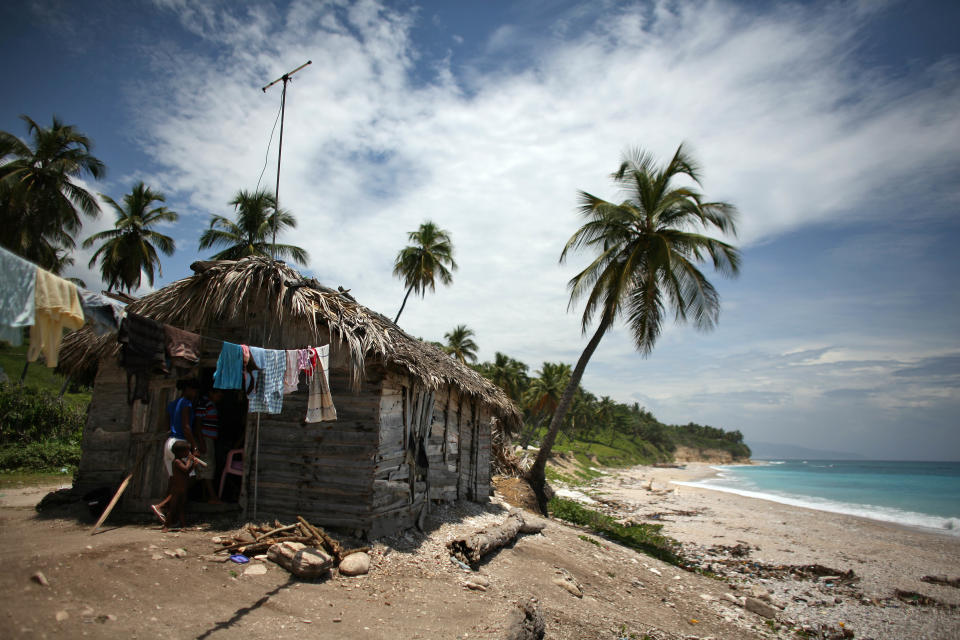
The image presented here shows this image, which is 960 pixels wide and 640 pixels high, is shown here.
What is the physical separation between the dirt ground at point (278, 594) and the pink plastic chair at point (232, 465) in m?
0.84

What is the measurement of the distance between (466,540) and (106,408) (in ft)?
20.8

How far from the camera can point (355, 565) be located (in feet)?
20.6

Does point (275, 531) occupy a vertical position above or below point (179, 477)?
Answer: below

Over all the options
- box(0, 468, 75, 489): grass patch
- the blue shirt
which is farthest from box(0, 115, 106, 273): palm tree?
the blue shirt

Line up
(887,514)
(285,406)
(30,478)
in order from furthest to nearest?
(887,514) < (30,478) < (285,406)

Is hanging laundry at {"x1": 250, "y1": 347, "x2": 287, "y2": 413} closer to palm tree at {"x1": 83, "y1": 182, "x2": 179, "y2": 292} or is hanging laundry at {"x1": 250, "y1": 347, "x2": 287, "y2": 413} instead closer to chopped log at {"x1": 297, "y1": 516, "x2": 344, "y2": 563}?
chopped log at {"x1": 297, "y1": 516, "x2": 344, "y2": 563}

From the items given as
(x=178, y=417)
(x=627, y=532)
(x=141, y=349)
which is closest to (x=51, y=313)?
(x=141, y=349)

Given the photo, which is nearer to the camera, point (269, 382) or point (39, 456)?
point (269, 382)

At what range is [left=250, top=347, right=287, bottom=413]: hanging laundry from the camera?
6492 millimetres

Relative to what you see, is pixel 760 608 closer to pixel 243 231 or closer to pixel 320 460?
pixel 320 460

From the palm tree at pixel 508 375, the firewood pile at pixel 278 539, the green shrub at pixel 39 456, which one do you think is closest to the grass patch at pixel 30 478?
the green shrub at pixel 39 456

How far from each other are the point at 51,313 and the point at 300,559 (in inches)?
147

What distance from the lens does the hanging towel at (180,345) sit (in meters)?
5.99

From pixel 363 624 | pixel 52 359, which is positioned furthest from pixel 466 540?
pixel 52 359
